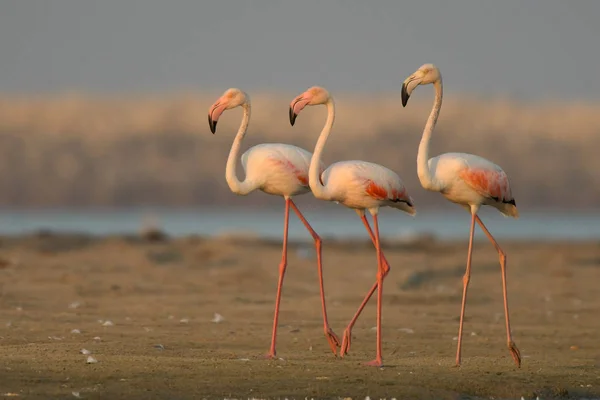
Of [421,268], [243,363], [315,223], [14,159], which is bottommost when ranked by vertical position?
[243,363]

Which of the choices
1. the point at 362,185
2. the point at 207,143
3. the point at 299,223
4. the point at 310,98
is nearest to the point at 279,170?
the point at 310,98

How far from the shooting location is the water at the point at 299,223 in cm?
3178

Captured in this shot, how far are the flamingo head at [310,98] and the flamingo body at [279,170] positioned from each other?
0.39 metres

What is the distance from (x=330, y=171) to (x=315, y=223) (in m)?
27.3

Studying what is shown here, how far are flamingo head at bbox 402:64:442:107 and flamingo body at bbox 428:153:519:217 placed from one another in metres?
0.61

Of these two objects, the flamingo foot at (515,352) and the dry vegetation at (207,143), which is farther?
the dry vegetation at (207,143)

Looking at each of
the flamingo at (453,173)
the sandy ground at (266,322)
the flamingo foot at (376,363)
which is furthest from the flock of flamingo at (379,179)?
the sandy ground at (266,322)

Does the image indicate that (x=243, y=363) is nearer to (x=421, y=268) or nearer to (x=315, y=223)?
(x=421, y=268)

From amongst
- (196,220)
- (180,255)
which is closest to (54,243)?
(180,255)

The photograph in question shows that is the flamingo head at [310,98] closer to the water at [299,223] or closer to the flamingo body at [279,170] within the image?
the flamingo body at [279,170]

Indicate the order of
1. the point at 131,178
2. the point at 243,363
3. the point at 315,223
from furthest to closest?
the point at 131,178, the point at 315,223, the point at 243,363

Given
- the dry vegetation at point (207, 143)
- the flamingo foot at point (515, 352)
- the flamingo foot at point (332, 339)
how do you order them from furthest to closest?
1. the dry vegetation at point (207, 143)
2. the flamingo foot at point (332, 339)
3. the flamingo foot at point (515, 352)

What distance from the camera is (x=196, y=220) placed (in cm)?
3928

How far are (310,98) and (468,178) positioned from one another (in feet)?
4.94
